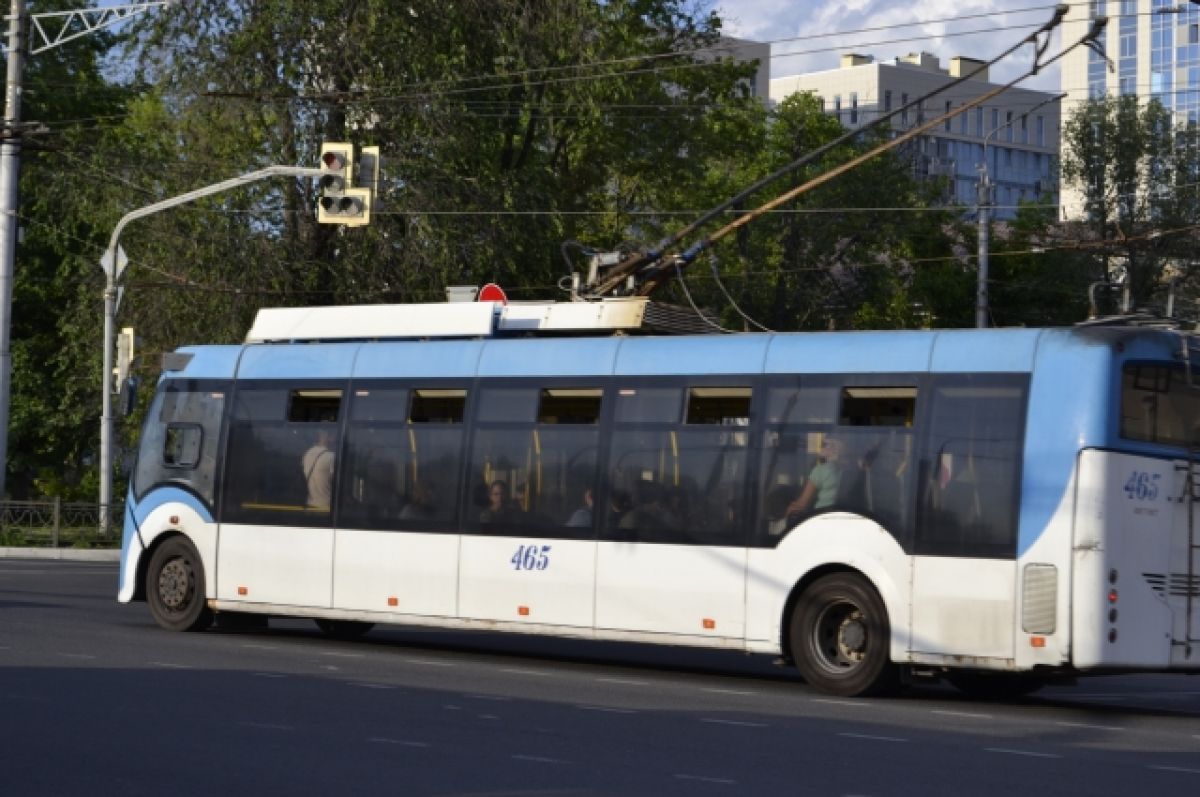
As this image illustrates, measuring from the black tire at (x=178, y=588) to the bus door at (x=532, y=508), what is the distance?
3368mm

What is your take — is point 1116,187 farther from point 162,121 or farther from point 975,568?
point 975,568

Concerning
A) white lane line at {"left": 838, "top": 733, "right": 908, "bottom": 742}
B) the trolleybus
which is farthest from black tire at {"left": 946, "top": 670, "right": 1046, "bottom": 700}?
white lane line at {"left": 838, "top": 733, "right": 908, "bottom": 742}

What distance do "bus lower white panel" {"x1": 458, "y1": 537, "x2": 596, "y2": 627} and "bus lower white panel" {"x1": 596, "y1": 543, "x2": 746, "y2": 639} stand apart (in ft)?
0.65

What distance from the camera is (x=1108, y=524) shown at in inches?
576

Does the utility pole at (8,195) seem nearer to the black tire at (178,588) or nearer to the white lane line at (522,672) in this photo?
the black tire at (178,588)

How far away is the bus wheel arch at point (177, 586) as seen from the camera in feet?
66.7

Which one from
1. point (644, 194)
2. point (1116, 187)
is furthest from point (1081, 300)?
point (644, 194)

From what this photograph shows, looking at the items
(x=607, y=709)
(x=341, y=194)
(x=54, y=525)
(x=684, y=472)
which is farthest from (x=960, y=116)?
(x=607, y=709)

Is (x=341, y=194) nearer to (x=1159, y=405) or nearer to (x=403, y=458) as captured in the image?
(x=403, y=458)

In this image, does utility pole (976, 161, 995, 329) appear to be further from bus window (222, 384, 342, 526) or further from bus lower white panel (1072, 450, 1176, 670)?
bus lower white panel (1072, 450, 1176, 670)

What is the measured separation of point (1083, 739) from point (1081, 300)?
198ft

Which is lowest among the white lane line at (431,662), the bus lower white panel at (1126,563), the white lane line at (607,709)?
the white lane line at (431,662)

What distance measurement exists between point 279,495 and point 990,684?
6.88 metres

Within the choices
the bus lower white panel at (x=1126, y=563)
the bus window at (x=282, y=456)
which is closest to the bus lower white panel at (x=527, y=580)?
the bus window at (x=282, y=456)
